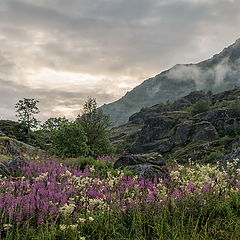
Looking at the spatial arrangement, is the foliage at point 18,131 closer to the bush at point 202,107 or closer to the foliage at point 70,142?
the foliage at point 70,142

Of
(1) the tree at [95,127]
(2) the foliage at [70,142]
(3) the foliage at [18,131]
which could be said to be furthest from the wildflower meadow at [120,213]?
(3) the foliage at [18,131]

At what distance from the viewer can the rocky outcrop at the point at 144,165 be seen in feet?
38.5

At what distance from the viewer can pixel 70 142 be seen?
88.7 feet

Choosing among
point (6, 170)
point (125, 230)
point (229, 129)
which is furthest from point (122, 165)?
point (229, 129)

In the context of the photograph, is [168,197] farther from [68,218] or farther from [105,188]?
[68,218]

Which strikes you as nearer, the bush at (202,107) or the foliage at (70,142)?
the foliage at (70,142)

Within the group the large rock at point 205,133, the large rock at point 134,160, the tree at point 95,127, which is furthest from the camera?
the large rock at point 205,133

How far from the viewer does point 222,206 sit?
22.6 ft

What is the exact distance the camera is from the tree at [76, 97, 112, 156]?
4375 cm

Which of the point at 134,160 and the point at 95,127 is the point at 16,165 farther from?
the point at 95,127

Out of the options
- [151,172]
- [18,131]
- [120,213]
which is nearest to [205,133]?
[18,131]

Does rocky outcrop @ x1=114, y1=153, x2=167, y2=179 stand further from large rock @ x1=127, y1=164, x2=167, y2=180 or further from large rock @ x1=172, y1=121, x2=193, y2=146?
large rock @ x1=172, y1=121, x2=193, y2=146

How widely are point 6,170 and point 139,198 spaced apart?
676 cm

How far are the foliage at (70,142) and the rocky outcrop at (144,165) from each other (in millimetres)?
11989
